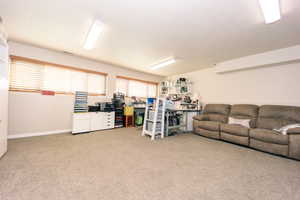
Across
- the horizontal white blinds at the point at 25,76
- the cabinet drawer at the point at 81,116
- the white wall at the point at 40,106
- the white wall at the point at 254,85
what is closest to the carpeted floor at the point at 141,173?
the white wall at the point at 40,106

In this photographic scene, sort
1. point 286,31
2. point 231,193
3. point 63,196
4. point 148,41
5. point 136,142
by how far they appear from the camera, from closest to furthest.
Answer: point 63,196 < point 231,193 < point 286,31 < point 148,41 < point 136,142

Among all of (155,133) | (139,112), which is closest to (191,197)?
(155,133)

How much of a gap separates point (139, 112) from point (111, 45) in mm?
2960

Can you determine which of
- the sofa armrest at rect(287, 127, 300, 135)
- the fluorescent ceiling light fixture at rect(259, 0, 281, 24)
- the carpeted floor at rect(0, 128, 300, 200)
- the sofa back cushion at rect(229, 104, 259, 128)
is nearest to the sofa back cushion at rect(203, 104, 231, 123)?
the sofa back cushion at rect(229, 104, 259, 128)

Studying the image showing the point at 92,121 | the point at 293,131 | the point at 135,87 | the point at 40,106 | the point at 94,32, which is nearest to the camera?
the point at 293,131

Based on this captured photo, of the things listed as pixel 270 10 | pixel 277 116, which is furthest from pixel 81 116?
pixel 277 116

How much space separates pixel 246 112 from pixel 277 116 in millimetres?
609

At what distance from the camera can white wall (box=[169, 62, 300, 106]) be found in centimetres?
312

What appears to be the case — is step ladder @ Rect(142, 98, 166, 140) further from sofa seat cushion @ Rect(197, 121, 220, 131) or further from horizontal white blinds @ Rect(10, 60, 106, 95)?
horizontal white blinds @ Rect(10, 60, 106, 95)

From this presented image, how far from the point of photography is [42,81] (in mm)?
3531

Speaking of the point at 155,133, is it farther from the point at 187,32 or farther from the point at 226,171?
→ the point at 187,32

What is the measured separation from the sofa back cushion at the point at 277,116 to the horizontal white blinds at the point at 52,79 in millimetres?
5008

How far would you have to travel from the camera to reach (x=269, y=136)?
2.56m

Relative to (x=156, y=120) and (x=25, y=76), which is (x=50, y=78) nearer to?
(x=25, y=76)
